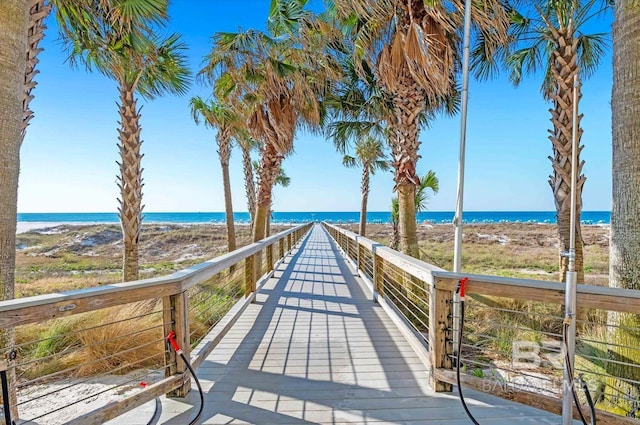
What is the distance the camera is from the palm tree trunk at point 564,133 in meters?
4.74

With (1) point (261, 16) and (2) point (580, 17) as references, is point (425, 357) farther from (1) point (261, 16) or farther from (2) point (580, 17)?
(1) point (261, 16)

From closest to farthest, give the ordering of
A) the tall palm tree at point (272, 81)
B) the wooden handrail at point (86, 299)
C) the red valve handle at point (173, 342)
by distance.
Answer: the wooden handrail at point (86, 299)
the red valve handle at point (173, 342)
the tall palm tree at point (272, 81)

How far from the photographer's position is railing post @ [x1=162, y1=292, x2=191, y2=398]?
228 cm

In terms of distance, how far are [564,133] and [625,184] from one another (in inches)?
119

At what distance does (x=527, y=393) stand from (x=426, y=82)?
447 centimetres

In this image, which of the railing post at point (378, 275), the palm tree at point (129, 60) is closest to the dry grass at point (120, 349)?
the palm tree at point (129, 60)

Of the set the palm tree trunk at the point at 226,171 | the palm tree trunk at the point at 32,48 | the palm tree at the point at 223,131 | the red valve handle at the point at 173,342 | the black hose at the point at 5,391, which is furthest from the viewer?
the palm tree trunk at the point at 226,171

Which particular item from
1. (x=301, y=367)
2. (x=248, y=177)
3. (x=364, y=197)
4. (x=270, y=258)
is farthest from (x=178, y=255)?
(x=301, y=367)

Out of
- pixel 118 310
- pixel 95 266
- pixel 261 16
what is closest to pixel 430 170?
pixel 261 16

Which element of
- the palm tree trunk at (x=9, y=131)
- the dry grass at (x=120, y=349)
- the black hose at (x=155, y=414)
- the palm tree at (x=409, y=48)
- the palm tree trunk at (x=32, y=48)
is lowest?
the dry grass at (x=120, y=349)

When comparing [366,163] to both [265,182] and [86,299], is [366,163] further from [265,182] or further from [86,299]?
[86,299]

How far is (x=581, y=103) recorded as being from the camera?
4805 millimetres

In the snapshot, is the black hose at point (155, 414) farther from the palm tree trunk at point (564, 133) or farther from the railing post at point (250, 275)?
the palm tree trunk at point (564, 133)

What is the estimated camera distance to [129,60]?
5469mm
